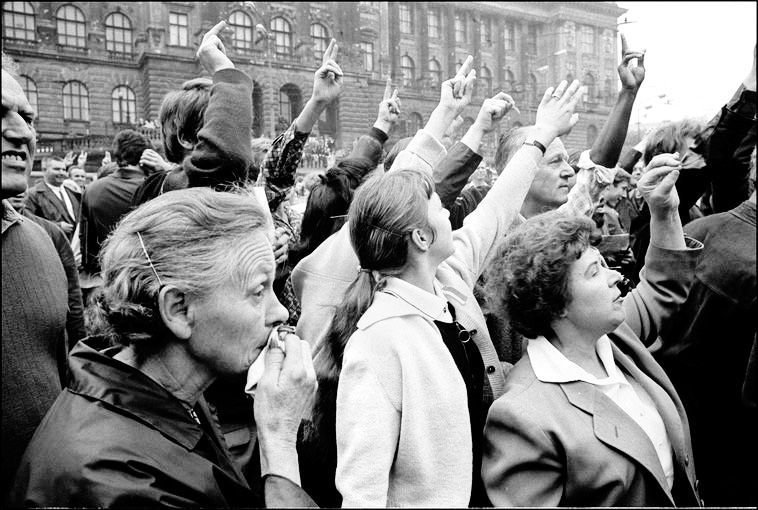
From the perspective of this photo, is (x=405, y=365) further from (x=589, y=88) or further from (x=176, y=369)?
(x=589, y=88)

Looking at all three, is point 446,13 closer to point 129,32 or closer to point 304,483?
point 304,483

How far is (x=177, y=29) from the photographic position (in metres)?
20.4

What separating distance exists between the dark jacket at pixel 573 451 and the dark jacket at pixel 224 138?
129 centimetres

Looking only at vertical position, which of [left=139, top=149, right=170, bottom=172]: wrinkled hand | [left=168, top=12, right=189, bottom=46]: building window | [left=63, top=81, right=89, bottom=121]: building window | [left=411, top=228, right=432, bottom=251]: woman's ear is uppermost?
[left=168, top=12, right=189, bottom=46]: building window

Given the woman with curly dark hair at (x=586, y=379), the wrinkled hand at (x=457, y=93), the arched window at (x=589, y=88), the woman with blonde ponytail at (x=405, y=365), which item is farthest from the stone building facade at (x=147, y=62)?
the woman with blonde ponytail at (x=405, y=365)

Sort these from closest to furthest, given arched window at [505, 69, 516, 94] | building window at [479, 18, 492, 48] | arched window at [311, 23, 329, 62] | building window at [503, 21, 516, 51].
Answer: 1. arched window at [505, 69, 516, 94]
2. building window at [503, 21, 516, 51]
3. building window at [479, 18, 492, 48]
4. arched window at [311, 23, 329, 62]

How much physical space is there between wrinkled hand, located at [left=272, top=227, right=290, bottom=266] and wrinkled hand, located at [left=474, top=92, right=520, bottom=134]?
1.01m

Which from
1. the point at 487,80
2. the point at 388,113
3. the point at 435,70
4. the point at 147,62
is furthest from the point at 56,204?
the point at 147,62

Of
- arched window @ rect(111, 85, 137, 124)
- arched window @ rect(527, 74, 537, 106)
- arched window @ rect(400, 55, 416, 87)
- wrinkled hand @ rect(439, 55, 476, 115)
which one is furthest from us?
arched window @ rect(111, 85, 137, 124)

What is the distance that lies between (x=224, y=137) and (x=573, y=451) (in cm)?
163

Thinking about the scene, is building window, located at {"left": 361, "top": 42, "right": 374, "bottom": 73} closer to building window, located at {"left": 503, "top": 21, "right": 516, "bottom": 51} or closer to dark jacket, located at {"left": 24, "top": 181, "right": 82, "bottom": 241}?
building window, located at {"left": 503, "top": 21, "right": 516, "bottom": 51}

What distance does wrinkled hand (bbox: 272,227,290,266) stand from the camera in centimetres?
272

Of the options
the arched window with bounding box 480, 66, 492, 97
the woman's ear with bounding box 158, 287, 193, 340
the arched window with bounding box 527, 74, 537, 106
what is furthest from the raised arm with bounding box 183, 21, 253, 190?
the arched window with bounding box 480, 66, 492, 97

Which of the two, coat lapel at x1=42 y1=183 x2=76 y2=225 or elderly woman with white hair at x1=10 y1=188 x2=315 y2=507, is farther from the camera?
coat lapel at x1=42 y1=183 x2=76 y2=225
